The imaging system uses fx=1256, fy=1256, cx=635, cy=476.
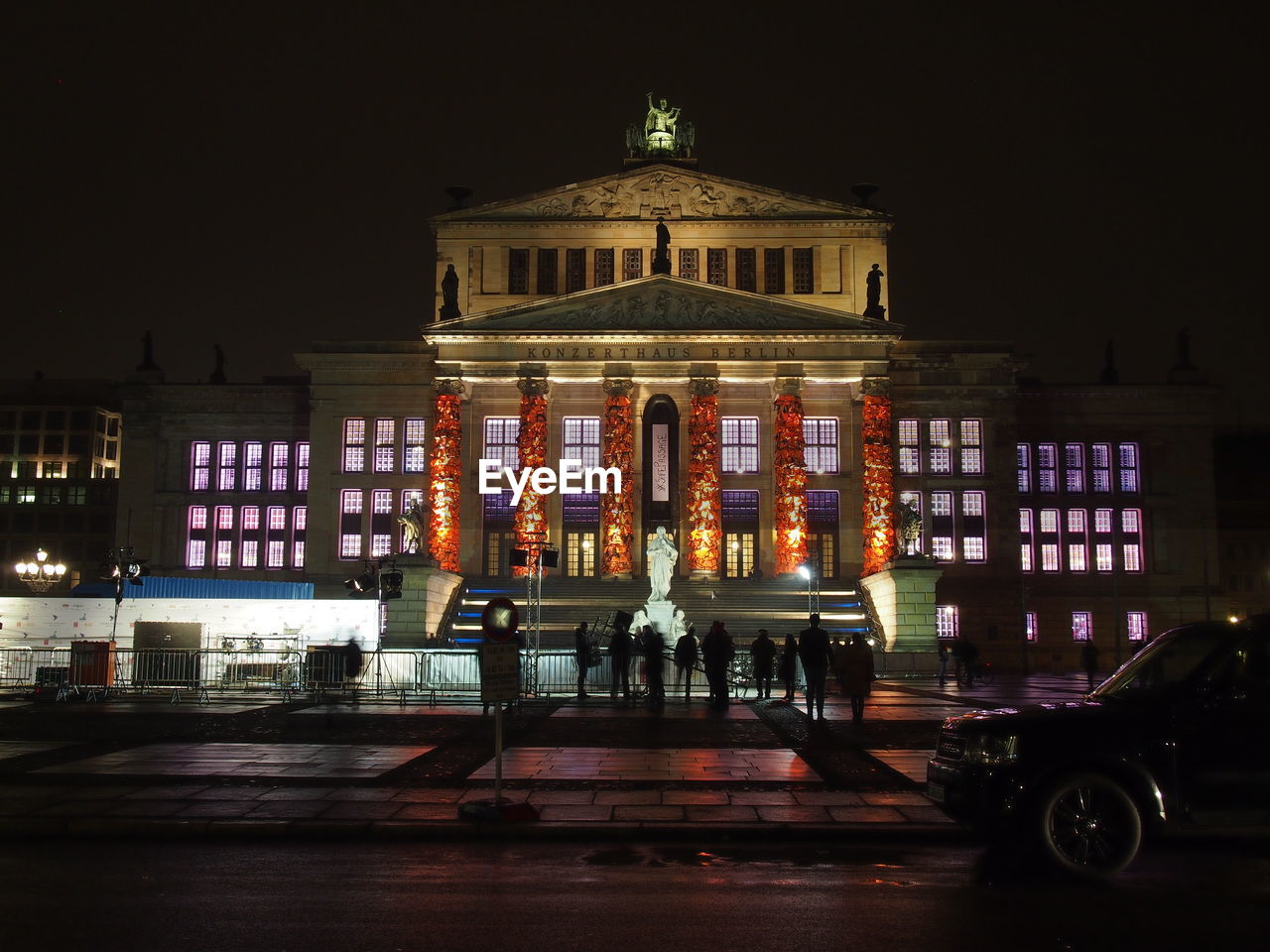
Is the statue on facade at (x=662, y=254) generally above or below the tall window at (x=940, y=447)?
above

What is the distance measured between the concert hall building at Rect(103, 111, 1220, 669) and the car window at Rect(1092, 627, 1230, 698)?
143 ft

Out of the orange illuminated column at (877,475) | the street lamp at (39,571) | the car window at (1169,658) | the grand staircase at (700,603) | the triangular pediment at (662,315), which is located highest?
the triangular pediment at (662,315)

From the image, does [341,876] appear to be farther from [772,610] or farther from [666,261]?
[666,261]

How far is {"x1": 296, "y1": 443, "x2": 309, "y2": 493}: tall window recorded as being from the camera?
6631 cm

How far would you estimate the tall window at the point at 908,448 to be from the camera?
2490 inches

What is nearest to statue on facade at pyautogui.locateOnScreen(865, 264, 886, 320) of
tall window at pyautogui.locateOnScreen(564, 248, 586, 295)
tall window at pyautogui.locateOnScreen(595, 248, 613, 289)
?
tall window at pyautogui.locateOnScreen(595, 248, 613, 289)

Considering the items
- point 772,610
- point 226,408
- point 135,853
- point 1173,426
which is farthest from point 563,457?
A: point 135,853

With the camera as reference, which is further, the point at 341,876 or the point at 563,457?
the point at 563,457

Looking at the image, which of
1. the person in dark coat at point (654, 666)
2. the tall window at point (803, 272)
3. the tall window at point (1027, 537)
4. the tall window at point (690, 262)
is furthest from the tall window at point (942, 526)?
the person in dark coat at point (654, 666)

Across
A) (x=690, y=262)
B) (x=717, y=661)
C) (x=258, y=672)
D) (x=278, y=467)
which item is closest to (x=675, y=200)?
(x=690, y=262)

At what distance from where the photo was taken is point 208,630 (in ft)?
117

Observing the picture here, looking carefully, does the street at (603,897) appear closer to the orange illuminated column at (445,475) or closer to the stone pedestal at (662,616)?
the stone pedestal at (662,616)

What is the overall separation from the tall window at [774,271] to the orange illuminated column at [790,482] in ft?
23.5

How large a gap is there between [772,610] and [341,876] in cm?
4131
